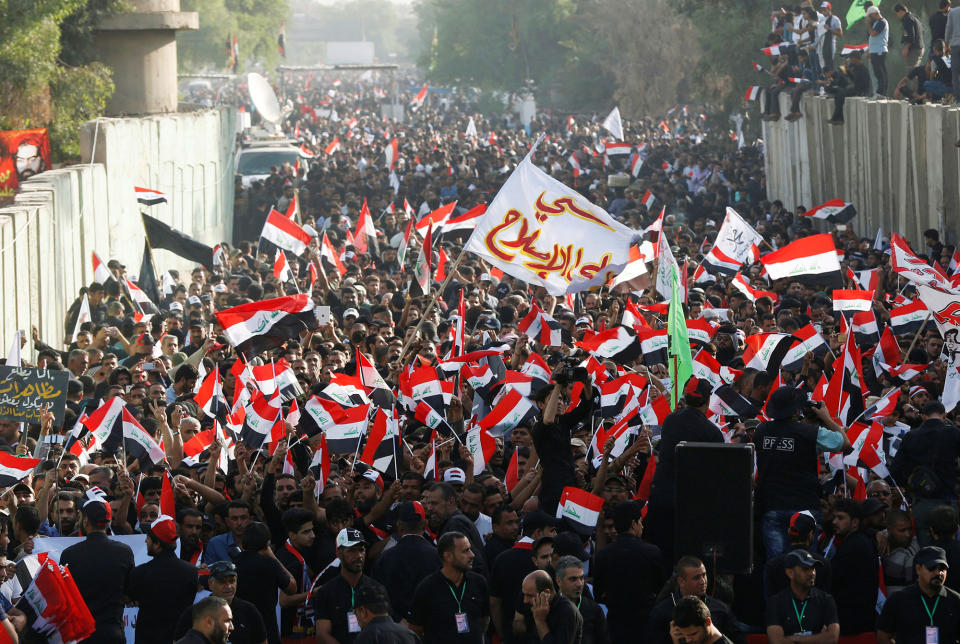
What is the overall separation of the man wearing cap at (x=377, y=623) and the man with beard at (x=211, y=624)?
2.09 feet

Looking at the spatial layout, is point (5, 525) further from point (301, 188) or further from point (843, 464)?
point (301, 188)

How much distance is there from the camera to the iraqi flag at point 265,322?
13531 millimetres

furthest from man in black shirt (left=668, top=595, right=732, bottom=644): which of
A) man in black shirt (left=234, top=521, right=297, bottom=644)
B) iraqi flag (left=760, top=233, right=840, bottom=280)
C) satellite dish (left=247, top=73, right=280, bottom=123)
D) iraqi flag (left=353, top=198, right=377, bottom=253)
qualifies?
satellite dish (left=247, top=73, right=280, bottom=123)

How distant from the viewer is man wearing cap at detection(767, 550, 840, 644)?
8.17 meters

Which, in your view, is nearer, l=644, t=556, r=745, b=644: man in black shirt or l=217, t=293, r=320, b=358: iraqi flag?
l=644, t=556, r=745, b=644: man in black shirt

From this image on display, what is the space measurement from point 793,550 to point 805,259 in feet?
25.8

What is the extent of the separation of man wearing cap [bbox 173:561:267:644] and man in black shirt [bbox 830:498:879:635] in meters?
3.38

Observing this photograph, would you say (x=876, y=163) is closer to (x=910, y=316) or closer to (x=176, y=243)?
(x=910, y=316)

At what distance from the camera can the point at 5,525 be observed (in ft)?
29.5

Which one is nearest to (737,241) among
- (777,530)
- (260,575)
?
(777,530)

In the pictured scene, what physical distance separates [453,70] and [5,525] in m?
69.0

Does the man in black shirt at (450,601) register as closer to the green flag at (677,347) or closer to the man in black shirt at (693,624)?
the man in black shirt at (693,624)

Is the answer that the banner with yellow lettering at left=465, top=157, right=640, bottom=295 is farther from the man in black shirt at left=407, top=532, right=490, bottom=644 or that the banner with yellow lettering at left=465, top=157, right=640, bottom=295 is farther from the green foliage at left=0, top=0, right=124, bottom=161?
the green foliage at left=0, top=0, right=124, bottom=161

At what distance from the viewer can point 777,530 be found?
956cm
